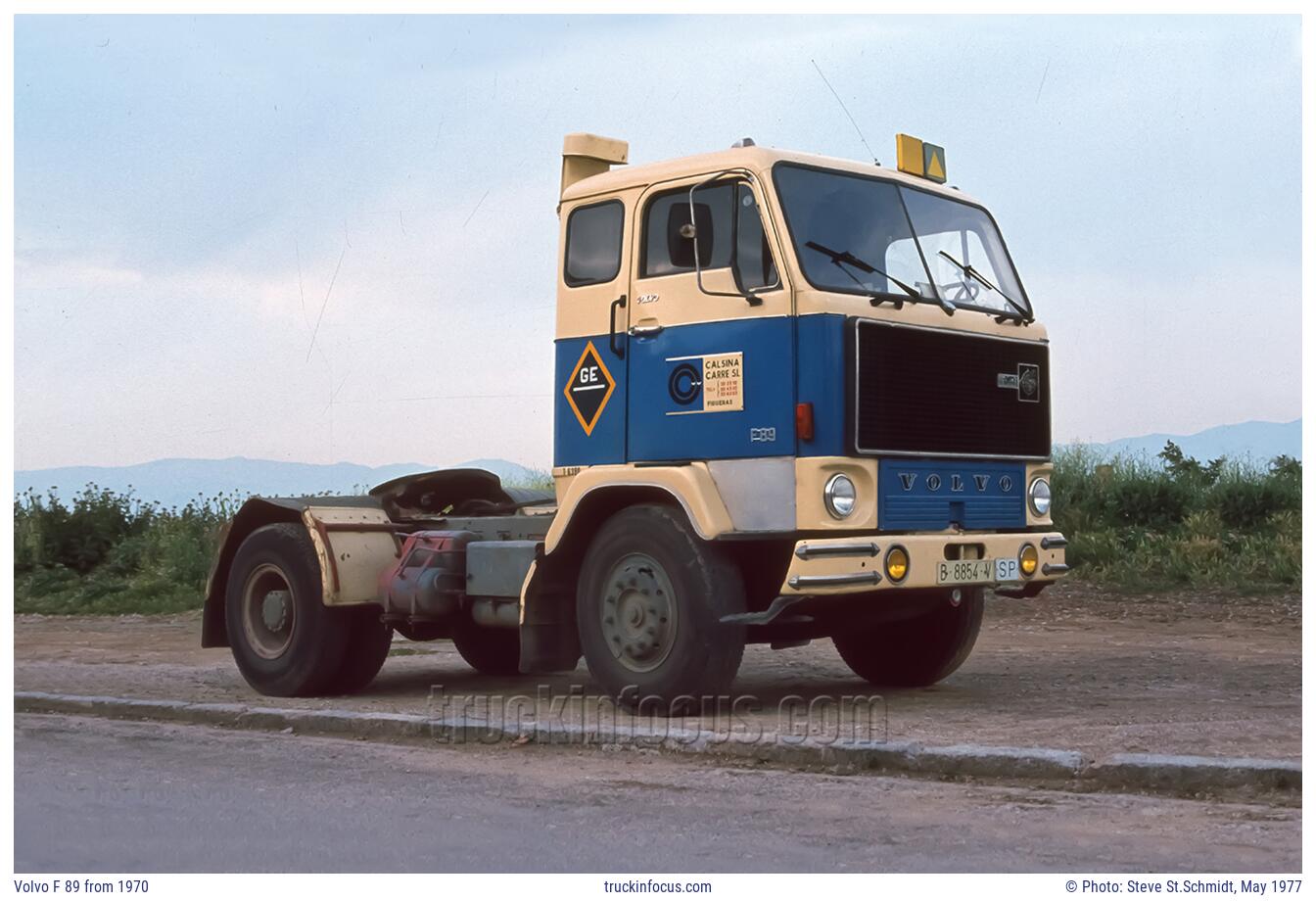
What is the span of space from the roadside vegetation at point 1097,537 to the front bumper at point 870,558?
9.03 m

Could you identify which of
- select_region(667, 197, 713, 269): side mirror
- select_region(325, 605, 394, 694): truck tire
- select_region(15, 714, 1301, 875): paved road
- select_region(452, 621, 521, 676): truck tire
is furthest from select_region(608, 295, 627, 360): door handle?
select_region(452, 621, 521, 676): truck tire

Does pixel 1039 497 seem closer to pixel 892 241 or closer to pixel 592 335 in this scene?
pixel 892 241

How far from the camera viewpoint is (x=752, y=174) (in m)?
9.45

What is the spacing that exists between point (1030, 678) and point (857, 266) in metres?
3.55

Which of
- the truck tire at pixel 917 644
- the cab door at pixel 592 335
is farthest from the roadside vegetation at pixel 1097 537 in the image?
the cab door at pixel 592 335

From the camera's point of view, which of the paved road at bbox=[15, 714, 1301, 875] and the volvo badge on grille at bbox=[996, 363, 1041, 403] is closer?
the paved road at bbox=[15, 714, 1301, 875]

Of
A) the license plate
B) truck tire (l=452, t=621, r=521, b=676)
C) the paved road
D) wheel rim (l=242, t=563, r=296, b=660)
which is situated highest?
the license plate

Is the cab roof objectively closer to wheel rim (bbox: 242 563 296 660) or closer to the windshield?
the windshield

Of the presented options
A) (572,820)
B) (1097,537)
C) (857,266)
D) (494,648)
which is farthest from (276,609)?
(1097,537)

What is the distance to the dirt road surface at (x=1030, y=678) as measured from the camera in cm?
864

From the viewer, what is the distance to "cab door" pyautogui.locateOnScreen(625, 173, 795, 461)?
923cm

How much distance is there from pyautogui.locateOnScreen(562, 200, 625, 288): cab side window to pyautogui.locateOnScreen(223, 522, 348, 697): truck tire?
2.63 metres

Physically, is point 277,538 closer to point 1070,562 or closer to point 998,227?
point 998,227

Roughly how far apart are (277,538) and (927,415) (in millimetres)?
4521
